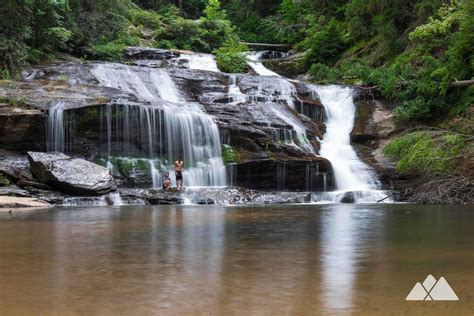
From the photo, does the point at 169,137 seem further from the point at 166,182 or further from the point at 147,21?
the point at 147,21

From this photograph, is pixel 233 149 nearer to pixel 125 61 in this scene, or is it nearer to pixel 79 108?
pixel 79 108

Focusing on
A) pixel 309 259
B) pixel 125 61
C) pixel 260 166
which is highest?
pixel 125 61

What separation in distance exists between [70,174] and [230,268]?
43.5ft

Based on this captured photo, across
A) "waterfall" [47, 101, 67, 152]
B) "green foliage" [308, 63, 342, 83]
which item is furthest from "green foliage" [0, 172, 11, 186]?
"green foliage" [308, 63, 342, 83]

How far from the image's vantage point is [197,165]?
20.9 metres

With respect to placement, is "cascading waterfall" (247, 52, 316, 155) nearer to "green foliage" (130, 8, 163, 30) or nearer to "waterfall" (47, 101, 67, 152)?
"waterfall" (47, 101, 67, 152)

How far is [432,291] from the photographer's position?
4.53 metres

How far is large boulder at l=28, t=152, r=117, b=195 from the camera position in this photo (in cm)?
1736

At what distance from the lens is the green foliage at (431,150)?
1609cm

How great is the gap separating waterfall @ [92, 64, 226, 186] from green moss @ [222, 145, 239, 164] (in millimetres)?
194

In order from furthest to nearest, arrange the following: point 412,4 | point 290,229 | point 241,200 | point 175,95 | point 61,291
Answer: point 412,4, point 175,95, point 241,200, point 290,229, point 61,291

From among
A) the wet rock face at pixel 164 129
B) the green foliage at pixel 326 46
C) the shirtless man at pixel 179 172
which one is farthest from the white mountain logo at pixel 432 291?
the green foliage at pixel 326 46

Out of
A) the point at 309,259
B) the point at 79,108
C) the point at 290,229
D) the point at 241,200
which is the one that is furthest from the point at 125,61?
the point at 309,259

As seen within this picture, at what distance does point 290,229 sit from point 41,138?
13.3 m
